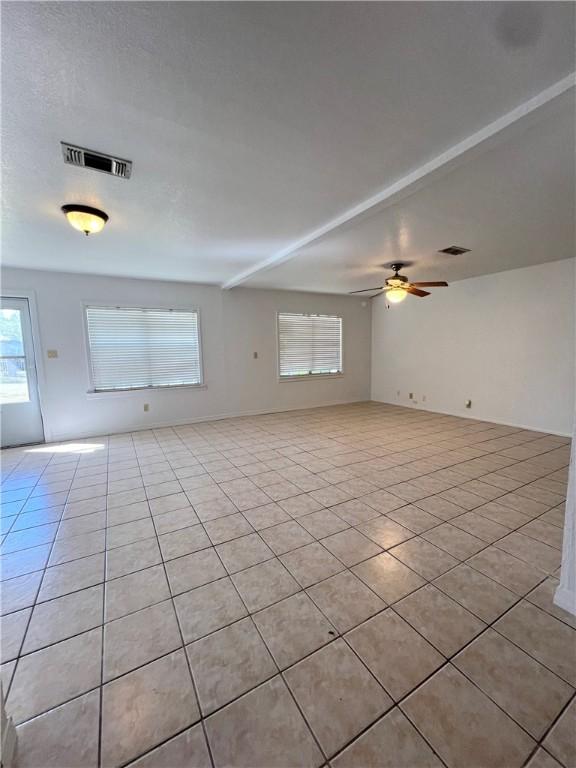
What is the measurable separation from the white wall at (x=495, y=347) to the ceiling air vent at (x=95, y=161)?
5.40 meters

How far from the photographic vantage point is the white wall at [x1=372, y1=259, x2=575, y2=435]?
181 inches

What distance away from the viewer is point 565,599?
1670 mm

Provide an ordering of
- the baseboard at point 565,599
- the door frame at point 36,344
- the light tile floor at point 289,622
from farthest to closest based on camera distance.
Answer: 1. the door frame at point 36,344
2. the baseboard at point 565,599
3. the light tile floor at point 289,622

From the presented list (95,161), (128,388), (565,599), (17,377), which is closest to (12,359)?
(17,377)

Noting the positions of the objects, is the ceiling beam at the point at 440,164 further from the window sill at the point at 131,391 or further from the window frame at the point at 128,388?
the window sill at the point at 131,391

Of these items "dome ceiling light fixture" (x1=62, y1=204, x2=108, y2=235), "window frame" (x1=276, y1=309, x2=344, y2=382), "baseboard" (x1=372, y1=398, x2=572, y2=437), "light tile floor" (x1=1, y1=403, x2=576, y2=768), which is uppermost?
"dome ceiling light fixture" (x1=62, y1=204, x2=108, y2=235)

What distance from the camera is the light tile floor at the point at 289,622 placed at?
114 cm

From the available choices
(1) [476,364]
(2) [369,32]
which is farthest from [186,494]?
(1) [476,364]

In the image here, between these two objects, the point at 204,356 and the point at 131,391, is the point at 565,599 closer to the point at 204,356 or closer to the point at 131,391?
the point at 204,356

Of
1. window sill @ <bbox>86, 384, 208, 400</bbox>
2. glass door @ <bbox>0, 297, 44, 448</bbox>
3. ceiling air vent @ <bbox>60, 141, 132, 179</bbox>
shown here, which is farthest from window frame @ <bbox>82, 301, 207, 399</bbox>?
ceiling air vent @ <bbox>60, 141, 132, 179</bbox>

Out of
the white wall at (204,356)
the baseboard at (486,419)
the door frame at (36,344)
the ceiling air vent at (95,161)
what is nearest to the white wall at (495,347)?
the baseboard at (486,419)

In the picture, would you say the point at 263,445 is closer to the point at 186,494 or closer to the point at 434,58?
the point at 186,494

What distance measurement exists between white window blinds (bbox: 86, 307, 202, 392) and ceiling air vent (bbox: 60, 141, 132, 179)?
3.38m

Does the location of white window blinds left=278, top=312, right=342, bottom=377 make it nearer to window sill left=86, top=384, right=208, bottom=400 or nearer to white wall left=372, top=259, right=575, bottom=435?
white wall left=372, top=259, right=575, bottom=435
